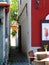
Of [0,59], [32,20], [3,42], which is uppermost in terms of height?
[32,20]

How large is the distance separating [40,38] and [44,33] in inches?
17.1

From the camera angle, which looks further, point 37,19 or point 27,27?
point 27,27

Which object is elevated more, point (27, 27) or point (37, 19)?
point (37, 19)

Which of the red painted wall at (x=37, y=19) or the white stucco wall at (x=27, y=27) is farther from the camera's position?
the white stucco wall at (x=27, y=27)

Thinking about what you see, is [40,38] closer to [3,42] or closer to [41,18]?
[41,18]

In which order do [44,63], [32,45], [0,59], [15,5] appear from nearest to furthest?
[44,63] < [0,59] < [32,45] < [15,5]

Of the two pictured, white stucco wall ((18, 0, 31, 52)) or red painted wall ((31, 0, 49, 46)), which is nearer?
red painted wall ((31, 0, 49, 46))

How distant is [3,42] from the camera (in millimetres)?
14328

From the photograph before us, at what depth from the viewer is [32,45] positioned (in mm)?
16453

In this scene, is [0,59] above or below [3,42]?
below

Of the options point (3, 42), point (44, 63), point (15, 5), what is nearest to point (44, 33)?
point (3, 42)

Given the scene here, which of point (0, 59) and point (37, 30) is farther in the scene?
point (37, 30)

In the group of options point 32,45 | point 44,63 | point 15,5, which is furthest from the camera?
point 15,5

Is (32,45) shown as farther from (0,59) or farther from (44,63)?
(44,63)
